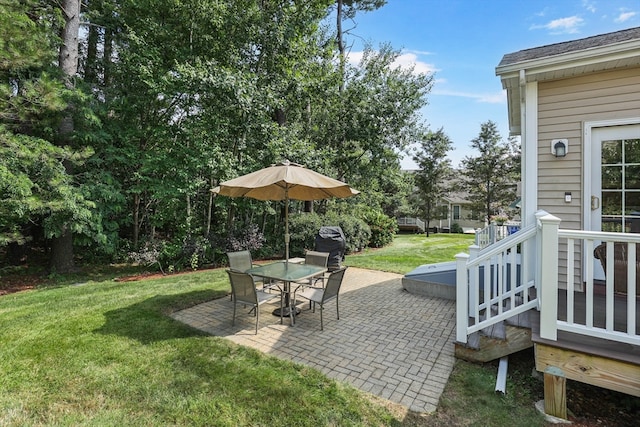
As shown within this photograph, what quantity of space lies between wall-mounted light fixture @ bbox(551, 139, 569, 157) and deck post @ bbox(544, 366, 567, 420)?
312 cm

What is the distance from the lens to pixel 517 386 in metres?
3.02

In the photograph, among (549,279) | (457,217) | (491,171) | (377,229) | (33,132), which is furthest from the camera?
(457,217)

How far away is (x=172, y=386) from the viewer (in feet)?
9.66

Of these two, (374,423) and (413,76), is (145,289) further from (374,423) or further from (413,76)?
(413,76)

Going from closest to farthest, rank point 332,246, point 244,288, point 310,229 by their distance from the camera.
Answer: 1. point 244,288
2. point 332,246
3. point 310,229

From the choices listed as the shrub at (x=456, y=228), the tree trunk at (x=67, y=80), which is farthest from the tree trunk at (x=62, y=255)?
the shrub at (x=456, y=228)

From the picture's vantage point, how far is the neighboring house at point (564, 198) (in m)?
3.10

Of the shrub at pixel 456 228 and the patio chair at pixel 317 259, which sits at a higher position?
the patio chair at pixel 317 259

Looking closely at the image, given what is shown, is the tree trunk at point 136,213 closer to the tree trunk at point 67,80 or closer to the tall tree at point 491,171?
the tree trunk at point 67,80

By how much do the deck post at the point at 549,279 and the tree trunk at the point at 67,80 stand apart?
10022 millimetres

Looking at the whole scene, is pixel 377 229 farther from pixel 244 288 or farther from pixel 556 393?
pixel 556 393

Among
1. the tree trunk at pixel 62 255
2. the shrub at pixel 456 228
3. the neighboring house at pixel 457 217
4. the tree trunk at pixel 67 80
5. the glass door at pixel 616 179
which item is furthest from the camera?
the neighboring house at pixel 457 217

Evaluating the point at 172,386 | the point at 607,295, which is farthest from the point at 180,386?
the point at 607,295

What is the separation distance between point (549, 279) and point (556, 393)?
0.97 metres
